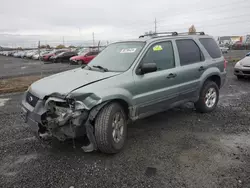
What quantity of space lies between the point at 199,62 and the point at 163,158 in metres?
2.62

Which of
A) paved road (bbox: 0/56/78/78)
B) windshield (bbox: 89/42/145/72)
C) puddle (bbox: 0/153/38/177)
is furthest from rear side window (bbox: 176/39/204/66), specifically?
paved road (bbox: 0/56/78/78)

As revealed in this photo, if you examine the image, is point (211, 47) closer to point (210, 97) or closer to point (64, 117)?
point (210, 97)

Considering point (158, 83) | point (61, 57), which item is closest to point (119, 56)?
point (158, 83)

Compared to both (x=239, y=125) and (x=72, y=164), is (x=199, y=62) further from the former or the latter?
(x=72, y=164)

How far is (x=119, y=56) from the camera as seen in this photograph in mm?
4293

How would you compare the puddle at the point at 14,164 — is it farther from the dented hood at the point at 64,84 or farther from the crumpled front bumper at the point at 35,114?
the dented hood at the point at 64,84

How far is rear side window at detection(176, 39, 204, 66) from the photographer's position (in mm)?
4695

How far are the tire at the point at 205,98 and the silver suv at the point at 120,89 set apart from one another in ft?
0.08

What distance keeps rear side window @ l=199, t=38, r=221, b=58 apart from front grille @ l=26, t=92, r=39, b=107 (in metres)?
3.94

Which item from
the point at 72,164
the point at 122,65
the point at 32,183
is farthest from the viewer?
the point at 122,65

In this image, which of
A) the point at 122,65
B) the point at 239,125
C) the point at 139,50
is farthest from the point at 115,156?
the point at 239,125

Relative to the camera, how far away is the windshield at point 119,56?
157 inches

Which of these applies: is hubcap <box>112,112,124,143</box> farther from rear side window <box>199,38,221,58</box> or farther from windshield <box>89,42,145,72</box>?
rear side window <box>199,38,221,58</box>

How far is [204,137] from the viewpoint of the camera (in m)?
4.14
